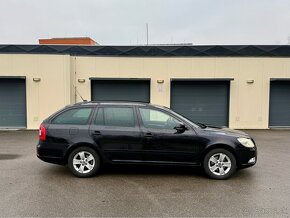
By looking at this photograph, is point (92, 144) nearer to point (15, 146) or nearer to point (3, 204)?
point (3, 204)

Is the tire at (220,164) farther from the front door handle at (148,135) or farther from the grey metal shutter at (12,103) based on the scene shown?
the grey metal shutter at (12,103)

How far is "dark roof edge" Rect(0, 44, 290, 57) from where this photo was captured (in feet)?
42.9

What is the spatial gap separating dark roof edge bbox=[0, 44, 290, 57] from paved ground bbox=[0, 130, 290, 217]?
731cm

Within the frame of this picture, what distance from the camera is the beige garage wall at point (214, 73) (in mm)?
12984

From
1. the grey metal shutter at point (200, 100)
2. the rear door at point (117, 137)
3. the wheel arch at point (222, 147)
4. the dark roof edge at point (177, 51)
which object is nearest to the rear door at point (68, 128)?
the rear door at point (117, 137)

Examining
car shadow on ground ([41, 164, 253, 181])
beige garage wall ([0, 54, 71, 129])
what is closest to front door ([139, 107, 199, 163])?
car shadow on ground ([41, 164, 253, 181])

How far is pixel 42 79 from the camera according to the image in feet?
41.3

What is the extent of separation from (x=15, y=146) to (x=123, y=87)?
5821mm

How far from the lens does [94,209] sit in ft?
13.5

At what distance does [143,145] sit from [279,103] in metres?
10.2

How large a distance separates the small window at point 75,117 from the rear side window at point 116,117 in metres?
0.26

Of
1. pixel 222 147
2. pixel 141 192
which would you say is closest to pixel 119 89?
pixel 222 147

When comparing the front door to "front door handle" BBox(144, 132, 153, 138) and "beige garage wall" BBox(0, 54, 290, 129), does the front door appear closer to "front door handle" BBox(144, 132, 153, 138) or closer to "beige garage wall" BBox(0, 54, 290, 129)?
"front door handle" BBox(144, 132, 153, 138)

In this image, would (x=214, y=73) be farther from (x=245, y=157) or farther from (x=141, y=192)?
(x=141, y=192)
